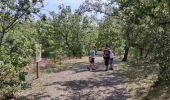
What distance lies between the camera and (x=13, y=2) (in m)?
15.6

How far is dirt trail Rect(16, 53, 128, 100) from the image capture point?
49.3 ft

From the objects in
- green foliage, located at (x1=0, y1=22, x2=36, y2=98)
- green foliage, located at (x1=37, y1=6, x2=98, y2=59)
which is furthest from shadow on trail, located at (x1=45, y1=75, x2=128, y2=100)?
green foliage, located at (x1=37, y1=6, x2=98, y2=59)

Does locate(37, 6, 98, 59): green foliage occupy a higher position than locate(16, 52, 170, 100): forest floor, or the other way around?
locate(37, 6, 98, 59): green foliage

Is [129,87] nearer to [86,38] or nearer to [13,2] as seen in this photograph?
[13,2]

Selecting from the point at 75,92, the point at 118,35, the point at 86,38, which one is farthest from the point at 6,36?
the point at 86,38

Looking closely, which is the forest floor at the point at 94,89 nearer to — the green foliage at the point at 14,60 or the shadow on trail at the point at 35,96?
the shadow on trail at the point at 35,96

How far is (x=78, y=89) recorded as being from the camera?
1658cm

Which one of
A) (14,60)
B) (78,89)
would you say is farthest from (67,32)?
(14,60)

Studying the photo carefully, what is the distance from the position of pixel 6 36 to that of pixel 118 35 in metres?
25.6

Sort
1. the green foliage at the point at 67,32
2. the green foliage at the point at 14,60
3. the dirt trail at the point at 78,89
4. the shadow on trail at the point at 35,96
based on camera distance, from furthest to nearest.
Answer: the green foliage at the point at 67,32, the dirt trail at the point at 78,89, the shadow on trail at the point at 35,96, the green foliage at the point at 14,60

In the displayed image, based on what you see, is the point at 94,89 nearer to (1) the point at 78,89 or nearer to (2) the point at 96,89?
(2) the point at 96,89

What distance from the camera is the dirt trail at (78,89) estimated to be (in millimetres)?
15015

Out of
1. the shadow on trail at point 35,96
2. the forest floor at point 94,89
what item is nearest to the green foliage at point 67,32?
the forest floor at point 94,89

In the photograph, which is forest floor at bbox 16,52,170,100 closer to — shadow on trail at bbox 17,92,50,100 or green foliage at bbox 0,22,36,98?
shadow on trail at bbox 17,92,50,100
